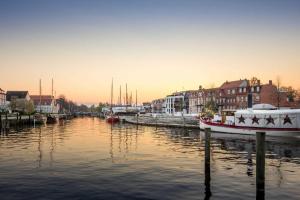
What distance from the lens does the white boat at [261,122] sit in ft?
155

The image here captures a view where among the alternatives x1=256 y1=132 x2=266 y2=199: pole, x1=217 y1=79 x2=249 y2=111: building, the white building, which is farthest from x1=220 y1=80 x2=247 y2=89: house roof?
x1=256 y1=132 x2=266 y2=199: pole

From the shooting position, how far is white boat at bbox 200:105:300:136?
47250 millimetres

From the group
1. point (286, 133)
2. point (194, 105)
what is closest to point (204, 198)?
point (286, 133)

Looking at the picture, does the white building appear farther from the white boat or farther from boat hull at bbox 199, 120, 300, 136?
the white boat

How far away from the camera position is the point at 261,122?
50.7 meters

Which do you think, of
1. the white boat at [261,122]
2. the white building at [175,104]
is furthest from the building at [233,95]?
the white boat at [261,122]

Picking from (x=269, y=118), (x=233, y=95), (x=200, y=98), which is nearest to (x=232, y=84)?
(x=233, y=95)

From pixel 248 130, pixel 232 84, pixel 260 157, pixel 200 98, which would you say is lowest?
pixel 248 130

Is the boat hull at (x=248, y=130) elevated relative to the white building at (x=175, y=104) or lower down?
lower down

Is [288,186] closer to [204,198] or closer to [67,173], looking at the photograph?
[204,198]

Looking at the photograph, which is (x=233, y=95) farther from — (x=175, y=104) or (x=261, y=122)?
(x=261, y=122)

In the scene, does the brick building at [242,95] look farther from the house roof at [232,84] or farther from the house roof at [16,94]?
the house roof at [16,94]

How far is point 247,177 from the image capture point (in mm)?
20156

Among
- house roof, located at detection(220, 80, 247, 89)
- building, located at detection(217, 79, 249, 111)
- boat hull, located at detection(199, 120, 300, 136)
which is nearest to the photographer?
boat hull, located at detection(199, 120, 300, 136)
